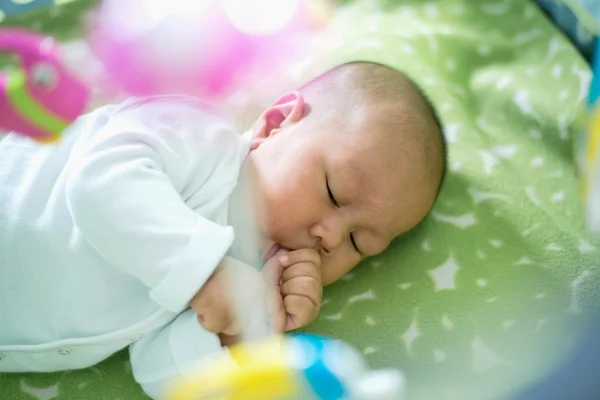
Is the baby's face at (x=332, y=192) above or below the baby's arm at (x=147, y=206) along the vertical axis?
below

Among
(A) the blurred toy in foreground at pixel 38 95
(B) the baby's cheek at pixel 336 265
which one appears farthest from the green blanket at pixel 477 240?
(A) the blurred toy in foreground at pixel 38 95

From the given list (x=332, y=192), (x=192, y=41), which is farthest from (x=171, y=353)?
(x=192, y=41)

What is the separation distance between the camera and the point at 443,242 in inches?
36.2

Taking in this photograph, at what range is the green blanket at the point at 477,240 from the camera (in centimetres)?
79

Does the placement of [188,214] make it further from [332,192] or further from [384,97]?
[384,97]

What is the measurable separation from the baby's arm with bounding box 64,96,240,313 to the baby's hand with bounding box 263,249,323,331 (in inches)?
4.0

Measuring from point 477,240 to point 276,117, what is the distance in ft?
1.04

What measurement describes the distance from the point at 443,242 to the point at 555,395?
30 centimetres

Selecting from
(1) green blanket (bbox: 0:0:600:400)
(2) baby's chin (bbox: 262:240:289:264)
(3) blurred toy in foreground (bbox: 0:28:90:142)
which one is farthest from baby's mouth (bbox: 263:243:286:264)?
(3) blurred toy in foreground (bbox: 0:28:90:142)

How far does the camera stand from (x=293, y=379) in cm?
58

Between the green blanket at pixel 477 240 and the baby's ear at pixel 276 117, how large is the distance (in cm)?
18

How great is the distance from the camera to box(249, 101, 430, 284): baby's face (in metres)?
A: 0.82

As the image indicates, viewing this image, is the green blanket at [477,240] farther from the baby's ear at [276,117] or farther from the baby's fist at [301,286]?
the baby's ear at [276,117]

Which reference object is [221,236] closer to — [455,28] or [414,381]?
[414,381]
